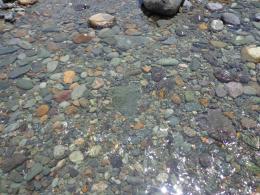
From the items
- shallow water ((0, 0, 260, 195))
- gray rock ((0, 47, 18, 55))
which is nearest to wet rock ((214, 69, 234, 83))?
shallow water ((0, 0, 260, 195))

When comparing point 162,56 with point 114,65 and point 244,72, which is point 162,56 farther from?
point 244,72

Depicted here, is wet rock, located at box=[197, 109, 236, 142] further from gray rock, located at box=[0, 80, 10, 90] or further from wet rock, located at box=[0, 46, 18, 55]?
wet rock, located at box=[0, 46, 18, 55]

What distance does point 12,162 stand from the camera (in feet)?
9.32

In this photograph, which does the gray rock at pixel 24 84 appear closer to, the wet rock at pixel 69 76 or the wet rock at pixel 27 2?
the wet rock at pixel 69 76

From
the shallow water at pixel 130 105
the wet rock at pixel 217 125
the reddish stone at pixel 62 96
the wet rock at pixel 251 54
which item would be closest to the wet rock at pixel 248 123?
the shallow water at pixel 130 105

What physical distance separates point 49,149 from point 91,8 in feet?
7.56

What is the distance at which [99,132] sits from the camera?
3.05m

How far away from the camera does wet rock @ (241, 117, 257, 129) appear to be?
3.04 m

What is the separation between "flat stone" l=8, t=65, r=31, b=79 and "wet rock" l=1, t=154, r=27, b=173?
1.08 meters

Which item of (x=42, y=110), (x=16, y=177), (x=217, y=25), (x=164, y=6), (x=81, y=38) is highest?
(x=164, y=6)

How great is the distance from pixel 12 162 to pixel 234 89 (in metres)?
2.23

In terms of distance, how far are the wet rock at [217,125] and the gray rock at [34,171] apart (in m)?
1.48

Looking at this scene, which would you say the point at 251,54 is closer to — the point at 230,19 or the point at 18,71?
the point at 230,19

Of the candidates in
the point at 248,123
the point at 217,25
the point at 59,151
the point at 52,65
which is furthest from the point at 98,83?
the point at 217,25
